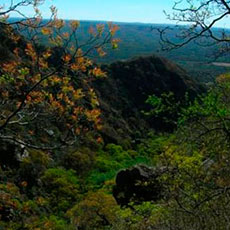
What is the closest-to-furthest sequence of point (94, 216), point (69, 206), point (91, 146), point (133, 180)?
point (94, 216) → point (133, 180) → point (69, 206) → point (91, 146)

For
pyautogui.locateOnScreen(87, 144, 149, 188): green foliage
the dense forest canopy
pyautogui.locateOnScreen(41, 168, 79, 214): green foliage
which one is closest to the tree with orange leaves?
the dense forest canopy

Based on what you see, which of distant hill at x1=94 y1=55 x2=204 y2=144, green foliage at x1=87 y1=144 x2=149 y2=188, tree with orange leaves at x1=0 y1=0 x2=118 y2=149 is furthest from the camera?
distant hill at x1=94 y1=55 x2=204 y2=144

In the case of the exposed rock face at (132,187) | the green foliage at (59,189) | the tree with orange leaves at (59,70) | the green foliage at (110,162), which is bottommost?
the green foliage at (110,162)

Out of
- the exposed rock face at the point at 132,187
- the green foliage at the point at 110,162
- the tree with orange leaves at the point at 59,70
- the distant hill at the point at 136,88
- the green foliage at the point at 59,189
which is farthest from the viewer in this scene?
the distant hill at the point at 136,88

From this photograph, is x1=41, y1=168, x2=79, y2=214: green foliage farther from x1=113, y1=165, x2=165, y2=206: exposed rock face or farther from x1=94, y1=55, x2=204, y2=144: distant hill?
x1=94, y1=55, x2=204, y2=144: distant hill

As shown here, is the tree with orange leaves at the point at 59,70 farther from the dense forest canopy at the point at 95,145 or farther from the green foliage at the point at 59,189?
the green foliage at the point at 59,189

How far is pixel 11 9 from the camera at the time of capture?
7.62 m

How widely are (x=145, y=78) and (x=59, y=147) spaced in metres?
85.3

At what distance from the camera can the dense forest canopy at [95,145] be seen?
7887 mm

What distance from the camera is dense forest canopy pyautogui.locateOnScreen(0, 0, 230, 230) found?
7.89 meters

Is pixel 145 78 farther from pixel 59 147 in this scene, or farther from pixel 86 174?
pixel 59 147

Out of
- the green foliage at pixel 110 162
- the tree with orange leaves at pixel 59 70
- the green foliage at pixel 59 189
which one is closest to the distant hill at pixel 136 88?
the green foliage at pixel 110 162

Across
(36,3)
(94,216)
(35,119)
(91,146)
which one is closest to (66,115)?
(35,119)

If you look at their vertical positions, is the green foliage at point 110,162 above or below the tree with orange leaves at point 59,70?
below
